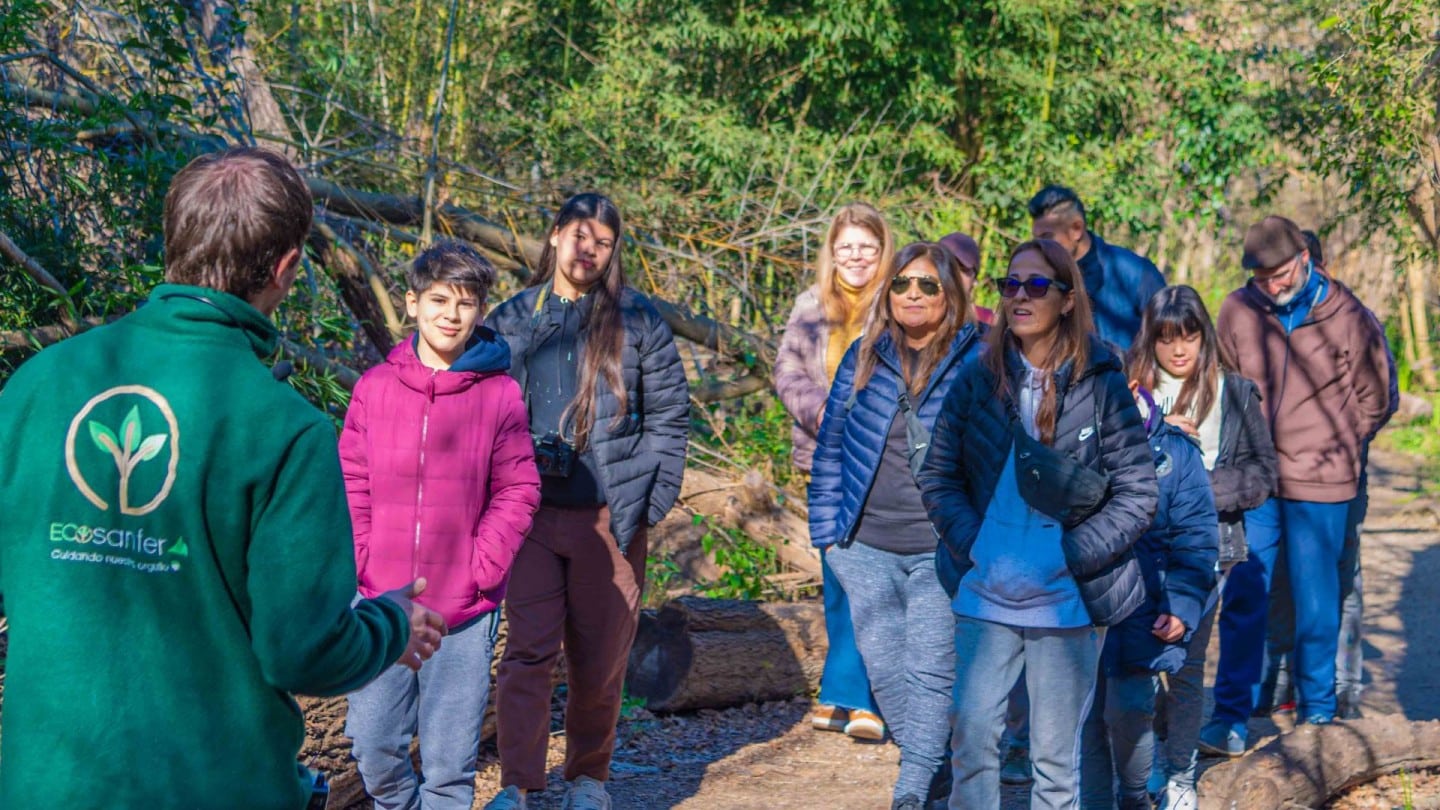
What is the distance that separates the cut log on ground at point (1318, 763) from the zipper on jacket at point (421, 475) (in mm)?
2794

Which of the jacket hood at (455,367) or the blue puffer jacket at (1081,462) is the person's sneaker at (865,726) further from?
the jacket hood at (455,367)

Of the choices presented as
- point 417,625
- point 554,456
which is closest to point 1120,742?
point 554,456

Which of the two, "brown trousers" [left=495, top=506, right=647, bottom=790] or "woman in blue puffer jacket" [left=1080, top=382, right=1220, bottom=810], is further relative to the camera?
"brown trousers" [left=495, top=506, right=647, bottom=790]

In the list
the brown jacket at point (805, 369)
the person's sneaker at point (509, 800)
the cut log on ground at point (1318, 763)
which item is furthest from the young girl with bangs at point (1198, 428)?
the person's sneaker at point (509, 800)

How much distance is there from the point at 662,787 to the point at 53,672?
12.6 feet

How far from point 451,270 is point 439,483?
25.5 inches

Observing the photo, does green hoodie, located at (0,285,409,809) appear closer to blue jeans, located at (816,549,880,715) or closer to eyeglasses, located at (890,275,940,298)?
eyeglasses, located at (890,275,940,298)

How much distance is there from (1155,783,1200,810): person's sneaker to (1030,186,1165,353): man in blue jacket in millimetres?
2120

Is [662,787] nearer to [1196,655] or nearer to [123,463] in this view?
[1196,655]

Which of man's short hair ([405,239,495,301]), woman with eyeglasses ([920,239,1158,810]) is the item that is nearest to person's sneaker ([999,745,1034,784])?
woman with eyeglasses ([920,239,1158,810])

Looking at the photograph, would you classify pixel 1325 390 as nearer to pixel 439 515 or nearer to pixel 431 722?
pixel 439 515

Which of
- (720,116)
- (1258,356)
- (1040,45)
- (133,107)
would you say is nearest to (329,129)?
(133,107)

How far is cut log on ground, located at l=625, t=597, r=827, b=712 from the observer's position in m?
6.60

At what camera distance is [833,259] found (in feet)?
20.3
